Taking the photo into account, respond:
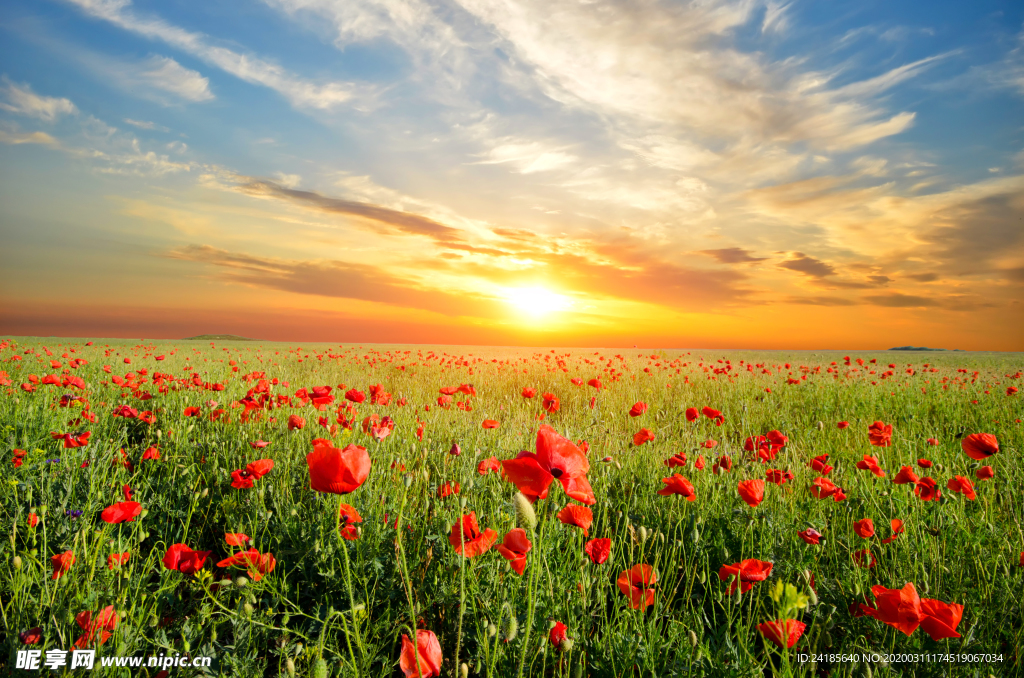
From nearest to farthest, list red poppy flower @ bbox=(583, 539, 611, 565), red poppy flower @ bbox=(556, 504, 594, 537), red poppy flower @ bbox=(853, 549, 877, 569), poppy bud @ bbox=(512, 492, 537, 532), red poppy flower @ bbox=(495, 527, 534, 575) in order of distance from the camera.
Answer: poppy bud @ bbox=(512, 492, 537, 532), red poppy flower @ bbox=(495, 527, 534, 575), red poppy flower @ bbox=(556, 504, 594, 537), red poppy flower @ bbox=(583, 539, 611, 565), red poppy flower @ bbox=(853, 549, 877, 569)

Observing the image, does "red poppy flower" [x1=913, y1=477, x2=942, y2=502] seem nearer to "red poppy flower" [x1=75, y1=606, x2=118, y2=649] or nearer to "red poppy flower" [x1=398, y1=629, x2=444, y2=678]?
"red poppy flower" [x1=398, y1=629, x2=444, y2=678]

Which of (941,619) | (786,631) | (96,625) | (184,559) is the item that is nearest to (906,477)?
(941,619)

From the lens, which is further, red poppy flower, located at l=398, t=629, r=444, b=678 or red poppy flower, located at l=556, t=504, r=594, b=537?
red poppy flower, located at l=556, t=504, r=594, b=537

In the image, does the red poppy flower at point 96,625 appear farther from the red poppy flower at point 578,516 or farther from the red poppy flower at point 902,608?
the red poppy flower at point 902,608

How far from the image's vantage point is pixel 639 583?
161cm

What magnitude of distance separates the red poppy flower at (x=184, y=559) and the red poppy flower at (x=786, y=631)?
1.85 m

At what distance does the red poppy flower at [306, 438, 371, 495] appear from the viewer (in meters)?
1.33

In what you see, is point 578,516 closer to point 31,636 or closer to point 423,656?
point 423,656

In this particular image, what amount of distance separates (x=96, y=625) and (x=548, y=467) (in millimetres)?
1520

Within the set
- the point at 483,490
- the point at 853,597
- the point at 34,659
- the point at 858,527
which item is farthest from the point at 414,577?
the point at 858,527

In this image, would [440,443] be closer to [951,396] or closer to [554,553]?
[554,553]

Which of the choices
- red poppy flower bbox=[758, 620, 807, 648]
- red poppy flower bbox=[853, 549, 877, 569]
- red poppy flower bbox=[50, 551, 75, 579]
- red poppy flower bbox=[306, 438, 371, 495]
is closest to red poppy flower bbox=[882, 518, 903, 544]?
red poppy flower bbox=[853, 549, 877, 569]

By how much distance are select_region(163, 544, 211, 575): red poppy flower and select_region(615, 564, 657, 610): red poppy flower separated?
146 cm

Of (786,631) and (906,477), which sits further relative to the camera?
(906,477)
